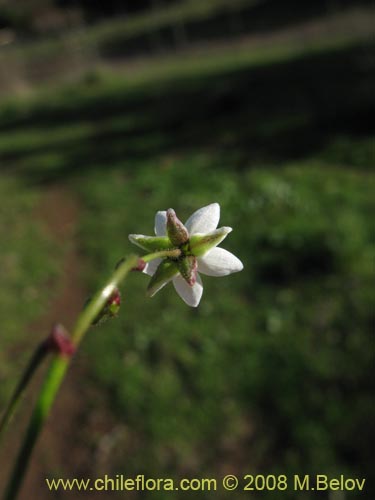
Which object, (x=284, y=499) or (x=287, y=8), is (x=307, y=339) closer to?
(x=284, y=499)

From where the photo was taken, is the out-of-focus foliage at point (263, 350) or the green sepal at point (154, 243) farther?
the out-of-focus foliage at point (263, 350)

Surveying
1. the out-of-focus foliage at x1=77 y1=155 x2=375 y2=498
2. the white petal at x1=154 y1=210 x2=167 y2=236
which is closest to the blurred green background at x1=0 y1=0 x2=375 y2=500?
the out-of-focus foliage at x1=77 y1=155 x2=375 y2=498

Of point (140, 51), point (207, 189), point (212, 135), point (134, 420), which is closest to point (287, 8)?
point (140, 51)

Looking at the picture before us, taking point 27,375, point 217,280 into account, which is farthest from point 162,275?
→ point 217,280

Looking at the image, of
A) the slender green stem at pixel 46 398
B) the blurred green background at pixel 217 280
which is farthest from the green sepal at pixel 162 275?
the blurred green background at pixel 217 280

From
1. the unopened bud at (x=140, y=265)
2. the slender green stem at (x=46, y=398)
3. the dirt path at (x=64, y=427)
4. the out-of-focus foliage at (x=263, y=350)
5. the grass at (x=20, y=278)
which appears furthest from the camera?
the grass at (x=20, y=278)

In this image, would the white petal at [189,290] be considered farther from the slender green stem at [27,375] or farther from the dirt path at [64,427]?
the dirt path at [64,427]

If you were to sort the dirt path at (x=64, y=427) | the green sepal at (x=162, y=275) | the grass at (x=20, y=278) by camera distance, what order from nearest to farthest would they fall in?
the green sepal at (x=162, y=275)
the dirt path at (x=64, y=427)
the grass at (x=20, y=278)

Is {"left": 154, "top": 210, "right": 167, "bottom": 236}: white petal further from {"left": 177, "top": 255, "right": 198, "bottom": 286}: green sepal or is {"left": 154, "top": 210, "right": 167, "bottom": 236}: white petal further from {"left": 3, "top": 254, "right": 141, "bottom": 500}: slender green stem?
{"left": 3, "top": 254, "right": 141, "bottom": 500}: slender green stem
